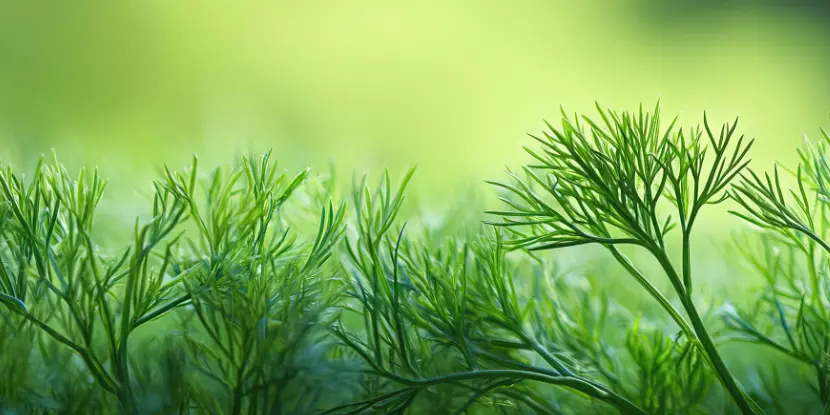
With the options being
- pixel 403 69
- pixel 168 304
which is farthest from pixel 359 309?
pixel 403 69

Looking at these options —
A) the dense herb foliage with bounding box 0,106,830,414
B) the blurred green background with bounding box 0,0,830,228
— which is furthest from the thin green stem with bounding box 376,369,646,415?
the blurred green background with bounding box 0,0,830,228

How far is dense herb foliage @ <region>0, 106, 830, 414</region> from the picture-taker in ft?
0.81

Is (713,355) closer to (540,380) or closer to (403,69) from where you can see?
(540,380)

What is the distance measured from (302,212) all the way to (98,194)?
11 cm

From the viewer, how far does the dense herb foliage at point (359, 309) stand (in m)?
0.25

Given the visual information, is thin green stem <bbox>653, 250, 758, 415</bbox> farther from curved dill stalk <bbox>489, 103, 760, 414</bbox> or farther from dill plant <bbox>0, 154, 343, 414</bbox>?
dill plant <bbox>0, 154, 343, 414</bbox>

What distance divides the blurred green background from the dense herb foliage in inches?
25.7

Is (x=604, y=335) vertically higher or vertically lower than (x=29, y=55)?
lower

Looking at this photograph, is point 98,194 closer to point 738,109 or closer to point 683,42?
point 738,109

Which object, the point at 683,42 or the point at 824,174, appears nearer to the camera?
the point at 824,174

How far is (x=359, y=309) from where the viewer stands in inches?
11.1

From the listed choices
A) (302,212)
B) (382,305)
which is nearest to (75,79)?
(302,212)

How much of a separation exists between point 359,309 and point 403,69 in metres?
0.96

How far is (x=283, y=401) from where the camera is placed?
248 mm
